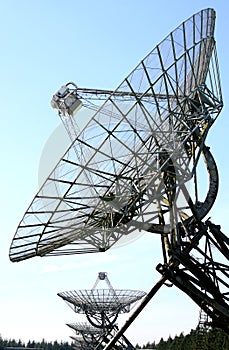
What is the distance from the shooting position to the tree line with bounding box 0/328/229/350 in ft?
78.0

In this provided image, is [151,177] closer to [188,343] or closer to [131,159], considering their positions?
[131,159]

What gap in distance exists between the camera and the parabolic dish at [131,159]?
18125 mm

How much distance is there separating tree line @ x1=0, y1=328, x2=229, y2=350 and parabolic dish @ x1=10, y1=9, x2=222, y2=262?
6075 millimetres

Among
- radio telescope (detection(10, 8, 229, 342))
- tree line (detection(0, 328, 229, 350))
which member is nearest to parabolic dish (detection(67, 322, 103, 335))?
tree line (detection(0, 328, 229, 350))

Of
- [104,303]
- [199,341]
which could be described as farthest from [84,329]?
[199,341]

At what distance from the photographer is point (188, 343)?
286 ft

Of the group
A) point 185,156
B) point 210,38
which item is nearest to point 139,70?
point 185,156

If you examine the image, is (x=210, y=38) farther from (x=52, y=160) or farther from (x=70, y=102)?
(x=52, y=160)

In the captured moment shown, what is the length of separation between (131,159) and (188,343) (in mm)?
74258

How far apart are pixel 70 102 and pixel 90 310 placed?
25.3 m

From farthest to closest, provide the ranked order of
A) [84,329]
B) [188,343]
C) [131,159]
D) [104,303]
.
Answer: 1. [188,343]
2. [84,329]
3. [104,303]
4. [131,159]

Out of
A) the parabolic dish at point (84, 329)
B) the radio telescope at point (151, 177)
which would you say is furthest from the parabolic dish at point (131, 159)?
the parabolic dish at point (84, 329)

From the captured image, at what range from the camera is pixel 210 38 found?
21.9 meters

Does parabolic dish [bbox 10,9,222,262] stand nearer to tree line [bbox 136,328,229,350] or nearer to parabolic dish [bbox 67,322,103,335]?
tree line [bbox 136,328,229,350]
